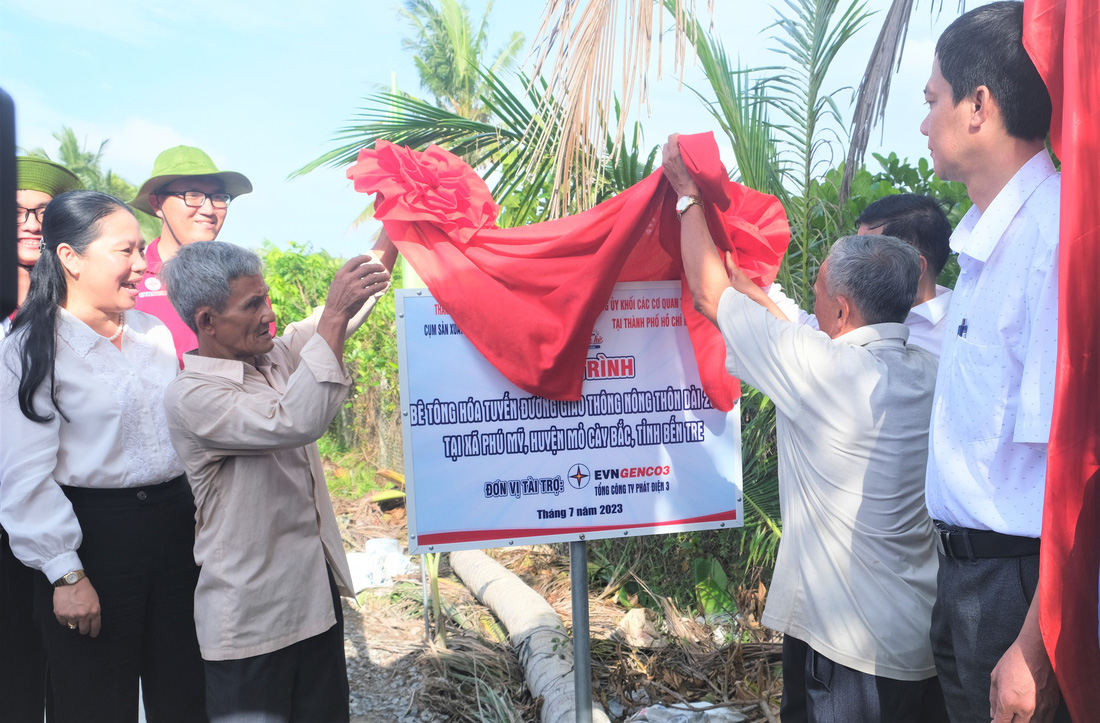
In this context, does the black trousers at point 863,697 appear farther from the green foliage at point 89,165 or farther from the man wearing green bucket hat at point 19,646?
the green foliage at point 89,165

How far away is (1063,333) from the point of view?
136 cm

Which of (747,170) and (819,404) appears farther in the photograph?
(747,170)

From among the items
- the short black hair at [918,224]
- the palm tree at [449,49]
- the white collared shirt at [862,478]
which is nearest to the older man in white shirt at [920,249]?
the short black hair at [918,224]

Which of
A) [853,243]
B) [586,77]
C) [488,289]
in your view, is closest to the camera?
[853,243]

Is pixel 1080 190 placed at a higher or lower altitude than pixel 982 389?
higher

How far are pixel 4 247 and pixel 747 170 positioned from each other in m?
3.85

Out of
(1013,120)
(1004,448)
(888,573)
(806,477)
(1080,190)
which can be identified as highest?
(1013,120)

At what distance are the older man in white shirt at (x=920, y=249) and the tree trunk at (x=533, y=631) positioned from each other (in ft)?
6.30

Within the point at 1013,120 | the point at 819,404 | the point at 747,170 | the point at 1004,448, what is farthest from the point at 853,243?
the point at 747,170

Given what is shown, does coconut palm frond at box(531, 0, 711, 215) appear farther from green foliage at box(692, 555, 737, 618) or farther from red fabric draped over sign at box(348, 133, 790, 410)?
green foliage at box(692, 555, 737, 618)

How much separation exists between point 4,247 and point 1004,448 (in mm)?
1691

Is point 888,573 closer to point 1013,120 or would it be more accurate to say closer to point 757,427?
point 1013,120

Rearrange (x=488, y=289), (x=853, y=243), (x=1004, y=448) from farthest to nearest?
1. (x=488, y=289)
2. (x=853, y=243)
3. (x=1004, y=448)

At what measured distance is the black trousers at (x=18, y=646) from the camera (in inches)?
109
